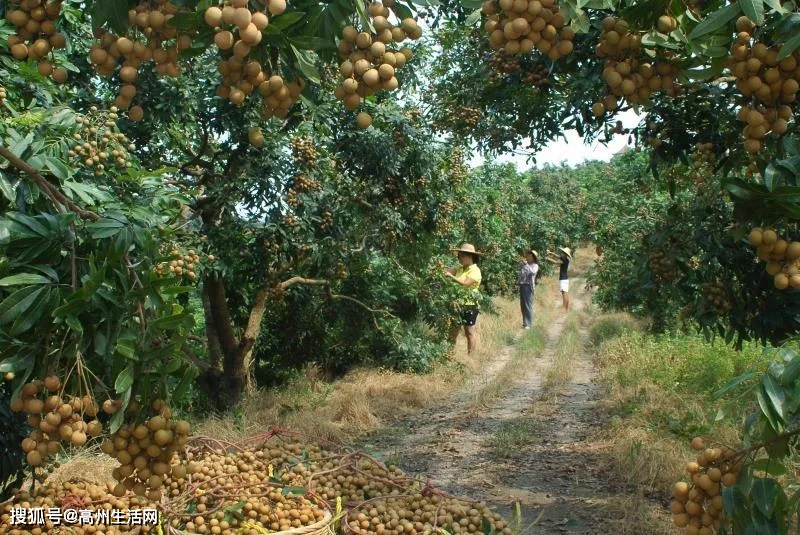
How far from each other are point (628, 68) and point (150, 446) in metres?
1.57

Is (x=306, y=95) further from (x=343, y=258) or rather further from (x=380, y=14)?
(x=343, y=258)

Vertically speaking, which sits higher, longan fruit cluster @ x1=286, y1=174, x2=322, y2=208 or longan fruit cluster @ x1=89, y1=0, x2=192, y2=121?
longan fruit cluster @ x1=286, y1=174, x2=322, y2=208

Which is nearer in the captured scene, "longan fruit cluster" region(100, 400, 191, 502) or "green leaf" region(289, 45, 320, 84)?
"green leaf" region(289, 45, 320, 84)

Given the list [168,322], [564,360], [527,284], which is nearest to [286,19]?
[168,322]

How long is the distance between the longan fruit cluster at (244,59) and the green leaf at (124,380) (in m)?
0.72

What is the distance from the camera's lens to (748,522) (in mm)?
1736

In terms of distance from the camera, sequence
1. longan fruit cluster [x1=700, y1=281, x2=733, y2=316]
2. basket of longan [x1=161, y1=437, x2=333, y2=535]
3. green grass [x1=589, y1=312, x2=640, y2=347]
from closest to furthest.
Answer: basket of longan [x1=161, y1=437, x2=333, y2=535], longan fruit cluster [x1=700, y1=281, x2=733, y2=316], green grass [x1=589, y1=312, x2=640, y2=347]

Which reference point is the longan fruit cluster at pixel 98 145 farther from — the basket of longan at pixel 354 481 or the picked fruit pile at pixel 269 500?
the basket of longan at pixel 354 481

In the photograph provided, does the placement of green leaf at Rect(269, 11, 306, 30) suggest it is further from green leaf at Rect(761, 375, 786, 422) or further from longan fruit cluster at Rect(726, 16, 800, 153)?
green leaf at Rect(761, 375, 786, 422)

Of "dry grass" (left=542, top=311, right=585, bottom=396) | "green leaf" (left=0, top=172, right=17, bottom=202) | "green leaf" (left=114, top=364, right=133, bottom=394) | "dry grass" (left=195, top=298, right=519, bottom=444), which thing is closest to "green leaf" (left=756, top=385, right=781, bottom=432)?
"green leaf" (left=114, top=364, right=133, bottom=394)

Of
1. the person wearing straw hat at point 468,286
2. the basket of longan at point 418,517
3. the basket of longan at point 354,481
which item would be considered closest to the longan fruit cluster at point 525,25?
the basket of longan at point 418,517

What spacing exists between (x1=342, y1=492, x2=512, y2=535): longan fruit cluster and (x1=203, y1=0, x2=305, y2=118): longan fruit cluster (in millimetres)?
2012

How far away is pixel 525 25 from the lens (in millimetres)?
1631

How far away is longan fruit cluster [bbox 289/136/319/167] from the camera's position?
602 cm
